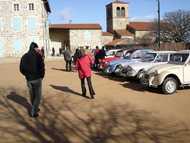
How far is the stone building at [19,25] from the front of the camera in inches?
2485

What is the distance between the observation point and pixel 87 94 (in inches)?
591

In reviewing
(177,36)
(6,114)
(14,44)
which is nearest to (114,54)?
(6,114)

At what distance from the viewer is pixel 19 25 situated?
209 feet

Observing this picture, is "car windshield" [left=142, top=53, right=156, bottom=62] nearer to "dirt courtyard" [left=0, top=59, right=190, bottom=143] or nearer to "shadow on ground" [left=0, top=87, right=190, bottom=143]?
"dirt courtyard" [left=0, top=59, right=190, bottom=143]

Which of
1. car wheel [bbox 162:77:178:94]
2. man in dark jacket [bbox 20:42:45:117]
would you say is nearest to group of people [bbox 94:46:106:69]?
car wheel [bbox 162:77:178:94]

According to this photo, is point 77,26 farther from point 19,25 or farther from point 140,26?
point 140,26

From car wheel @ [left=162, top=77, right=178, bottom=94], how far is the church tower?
90.1 m

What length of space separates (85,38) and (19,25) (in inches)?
851

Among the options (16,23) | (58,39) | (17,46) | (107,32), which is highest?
(16,23)

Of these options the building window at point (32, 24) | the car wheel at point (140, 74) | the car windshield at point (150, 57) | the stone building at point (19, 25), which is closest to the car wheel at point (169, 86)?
the car wheel at point (140, 74)

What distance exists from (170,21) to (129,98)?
229 ft

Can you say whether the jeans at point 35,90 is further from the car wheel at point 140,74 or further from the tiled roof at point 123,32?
the tiled roof at point 123,32

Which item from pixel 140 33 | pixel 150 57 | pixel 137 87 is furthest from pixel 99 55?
pixel 140 33

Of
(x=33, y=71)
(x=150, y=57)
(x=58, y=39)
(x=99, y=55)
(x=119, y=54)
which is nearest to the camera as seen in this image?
(x=33, y=71)
